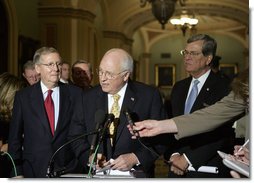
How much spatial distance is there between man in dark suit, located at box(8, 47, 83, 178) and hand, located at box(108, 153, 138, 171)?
1.11 feet

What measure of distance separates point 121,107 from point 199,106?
48 centimetres

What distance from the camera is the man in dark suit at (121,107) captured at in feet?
8.64

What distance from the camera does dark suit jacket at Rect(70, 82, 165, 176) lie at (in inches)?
105

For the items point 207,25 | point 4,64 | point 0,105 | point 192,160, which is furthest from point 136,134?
point 207,25

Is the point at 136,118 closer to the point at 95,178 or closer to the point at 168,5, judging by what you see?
the point at 95,178

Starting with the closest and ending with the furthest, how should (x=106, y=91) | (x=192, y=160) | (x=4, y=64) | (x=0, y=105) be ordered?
(x=106, y=91) → (x=192, y=160) → (x=0, y=105) → (x=4, y=64)

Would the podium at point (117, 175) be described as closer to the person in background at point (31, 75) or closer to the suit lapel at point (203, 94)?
the suit lapel at point (203, 94)

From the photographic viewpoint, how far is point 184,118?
2.28 m

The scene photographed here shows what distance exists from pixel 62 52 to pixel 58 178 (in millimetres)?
6830

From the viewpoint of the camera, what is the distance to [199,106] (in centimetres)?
296

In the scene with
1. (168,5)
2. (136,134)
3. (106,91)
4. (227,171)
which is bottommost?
(227,171)

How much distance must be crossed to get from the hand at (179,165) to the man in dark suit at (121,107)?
0.41ft

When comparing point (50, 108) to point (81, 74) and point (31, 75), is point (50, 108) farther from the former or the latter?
point (81, 74)

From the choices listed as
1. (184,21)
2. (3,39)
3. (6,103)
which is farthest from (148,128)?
(184,21)
